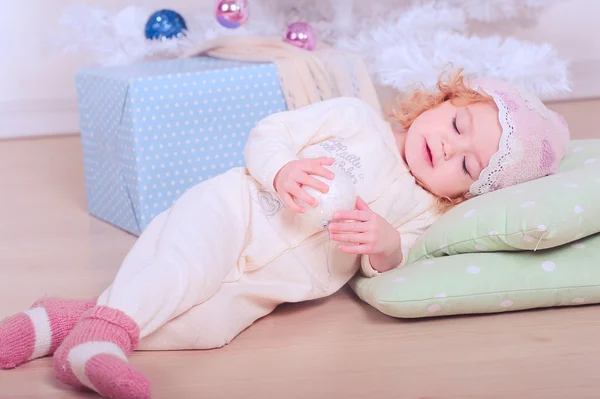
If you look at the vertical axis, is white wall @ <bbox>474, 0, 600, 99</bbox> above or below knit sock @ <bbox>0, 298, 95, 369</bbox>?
above

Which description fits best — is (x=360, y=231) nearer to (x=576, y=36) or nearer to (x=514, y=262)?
(x=514, y=262)

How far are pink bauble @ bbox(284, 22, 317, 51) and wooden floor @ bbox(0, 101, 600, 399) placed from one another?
2.64ft

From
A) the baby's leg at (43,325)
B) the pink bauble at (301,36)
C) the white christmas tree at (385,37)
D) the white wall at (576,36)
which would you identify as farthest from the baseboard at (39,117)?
the baby's leg at (43,325)

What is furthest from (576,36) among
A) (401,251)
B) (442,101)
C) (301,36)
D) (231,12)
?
(401,251)

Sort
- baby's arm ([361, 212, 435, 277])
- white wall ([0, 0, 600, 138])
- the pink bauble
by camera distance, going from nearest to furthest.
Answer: baby's arm ([361, 212, 435, 277])
the pink bauble
white wall ([0, 0, 600, 138])

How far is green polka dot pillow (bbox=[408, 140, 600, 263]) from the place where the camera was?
50.0 inches

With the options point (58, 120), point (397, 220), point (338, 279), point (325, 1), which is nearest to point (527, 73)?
point (325, 1)

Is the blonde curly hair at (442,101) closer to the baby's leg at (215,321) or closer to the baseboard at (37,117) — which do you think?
the baby's leg at (215,321)

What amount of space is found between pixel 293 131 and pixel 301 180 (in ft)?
0.65

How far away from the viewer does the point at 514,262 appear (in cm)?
131

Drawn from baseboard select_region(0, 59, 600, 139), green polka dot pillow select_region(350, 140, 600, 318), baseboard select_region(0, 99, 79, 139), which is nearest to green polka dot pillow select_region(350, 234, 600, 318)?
green polka dot pillow select_region(350, 140, 600, 318)

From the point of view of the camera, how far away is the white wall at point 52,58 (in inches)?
115

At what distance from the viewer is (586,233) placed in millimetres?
1311

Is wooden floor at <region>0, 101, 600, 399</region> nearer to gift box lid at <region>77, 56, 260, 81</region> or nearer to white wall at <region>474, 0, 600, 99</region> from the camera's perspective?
gift box lid at <region>77, 56, 260, 81</region>
